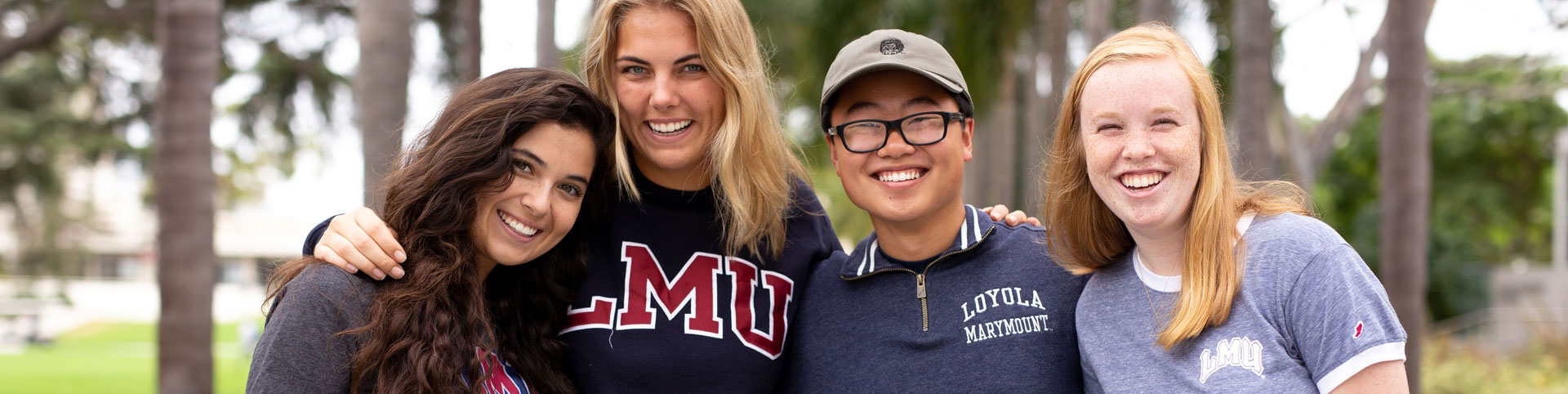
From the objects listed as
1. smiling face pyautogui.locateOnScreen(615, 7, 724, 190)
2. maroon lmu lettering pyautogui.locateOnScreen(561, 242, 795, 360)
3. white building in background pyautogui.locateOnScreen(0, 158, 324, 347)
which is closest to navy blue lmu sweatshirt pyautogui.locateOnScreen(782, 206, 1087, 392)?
maroon lmu lettering pyautogui.locateOnScreen(561, 242, 795, 360)

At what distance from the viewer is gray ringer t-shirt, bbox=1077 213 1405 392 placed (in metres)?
2.17

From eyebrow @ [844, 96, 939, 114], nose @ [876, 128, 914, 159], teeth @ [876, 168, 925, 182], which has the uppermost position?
eyebrow @ [844, 96, 939, 114]

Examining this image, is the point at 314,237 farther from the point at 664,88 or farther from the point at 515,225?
the point at 664,88

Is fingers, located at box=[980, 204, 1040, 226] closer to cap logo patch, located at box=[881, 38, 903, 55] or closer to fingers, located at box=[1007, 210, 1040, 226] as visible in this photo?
fingers, located at box=[1007, 210, 1040, 226]

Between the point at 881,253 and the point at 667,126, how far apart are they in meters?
0.75

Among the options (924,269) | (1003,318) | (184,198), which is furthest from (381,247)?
(184,198)

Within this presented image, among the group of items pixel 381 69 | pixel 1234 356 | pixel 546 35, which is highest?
pixel 546 35

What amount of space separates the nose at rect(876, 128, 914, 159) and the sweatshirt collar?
1.00 feet

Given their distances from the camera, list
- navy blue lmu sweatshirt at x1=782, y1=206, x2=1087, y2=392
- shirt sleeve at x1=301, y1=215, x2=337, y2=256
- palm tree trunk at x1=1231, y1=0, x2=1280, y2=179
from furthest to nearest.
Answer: palm tree trunk at x1=1231, y1=0, x2=1280, y2=179, navy blue lmu sweatshirt at x1=782, y1=206, x2=1087, y2=392, shirt sleeve at x1=301, y1=215, x2=337, y2=256

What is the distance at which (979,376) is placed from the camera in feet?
9.34

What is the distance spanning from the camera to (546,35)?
9031 millimetres

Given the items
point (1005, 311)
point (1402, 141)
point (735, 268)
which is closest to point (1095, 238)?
point (1005, 311)

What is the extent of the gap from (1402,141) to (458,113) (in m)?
6.70

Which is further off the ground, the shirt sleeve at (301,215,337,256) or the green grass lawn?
the shirt sleeve at (301,215,337,256)
